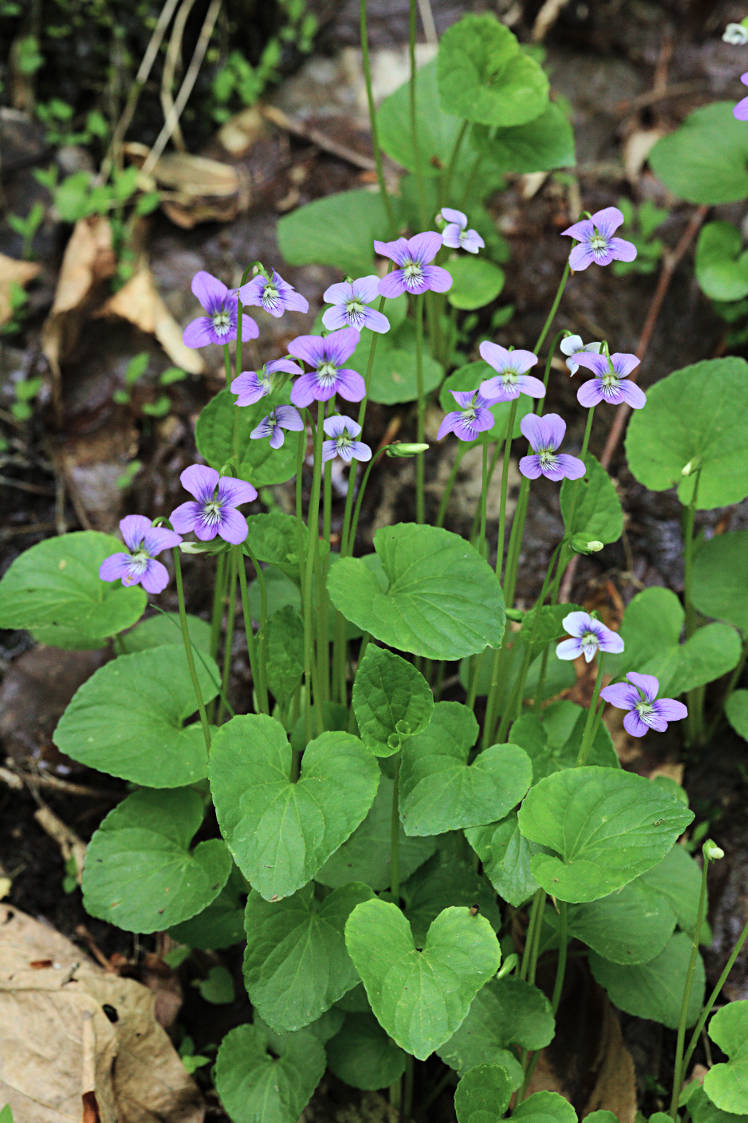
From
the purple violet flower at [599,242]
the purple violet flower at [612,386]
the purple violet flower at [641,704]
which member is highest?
the purple violet flower at [599,242]

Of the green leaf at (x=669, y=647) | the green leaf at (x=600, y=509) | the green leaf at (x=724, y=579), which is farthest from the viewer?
the green leaf at (x=724, y=579)

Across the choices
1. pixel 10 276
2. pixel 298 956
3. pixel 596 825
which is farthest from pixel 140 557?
pixel 10 276

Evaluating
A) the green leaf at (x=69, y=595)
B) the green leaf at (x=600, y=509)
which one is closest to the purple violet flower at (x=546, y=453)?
the green leaf at (x=600, y=509)

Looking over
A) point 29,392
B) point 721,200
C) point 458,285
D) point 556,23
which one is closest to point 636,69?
point 556,23

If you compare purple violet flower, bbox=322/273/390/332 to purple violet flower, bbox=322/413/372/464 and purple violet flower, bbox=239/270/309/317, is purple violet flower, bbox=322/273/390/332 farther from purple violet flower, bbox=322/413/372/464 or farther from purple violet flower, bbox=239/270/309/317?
purple violet flower, bbox=322/413/372/464

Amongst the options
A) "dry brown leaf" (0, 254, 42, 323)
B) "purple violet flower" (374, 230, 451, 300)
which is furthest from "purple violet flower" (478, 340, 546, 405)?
"dry brown leaf" (0, 254, 42, 323)

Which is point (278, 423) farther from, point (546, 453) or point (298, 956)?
point (298, 956)

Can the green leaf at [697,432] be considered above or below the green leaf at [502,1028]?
above

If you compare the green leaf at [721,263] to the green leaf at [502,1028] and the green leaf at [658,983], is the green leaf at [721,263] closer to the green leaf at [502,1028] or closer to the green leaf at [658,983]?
the green leaf at [658,983]
